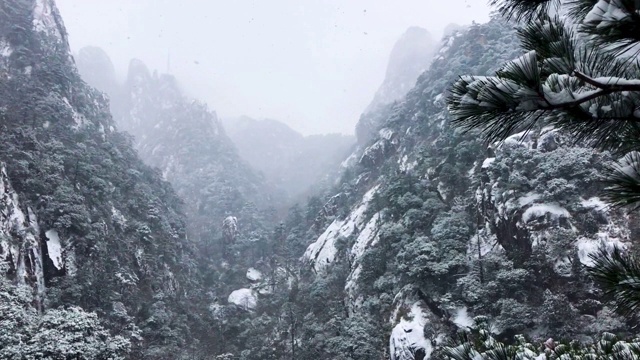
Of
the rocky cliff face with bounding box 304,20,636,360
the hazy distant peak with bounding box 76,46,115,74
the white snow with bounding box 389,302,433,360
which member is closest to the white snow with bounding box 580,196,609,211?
the rocky cliff face with bounding box 304,20,636,360

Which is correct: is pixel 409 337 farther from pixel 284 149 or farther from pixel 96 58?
pixel 96 58

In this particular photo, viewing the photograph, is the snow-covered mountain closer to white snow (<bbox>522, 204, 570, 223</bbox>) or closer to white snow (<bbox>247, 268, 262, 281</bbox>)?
white snow (<bbox>247, 268, 262, 281</bbox>)

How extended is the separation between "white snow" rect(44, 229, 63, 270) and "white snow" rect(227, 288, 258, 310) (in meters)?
15.0

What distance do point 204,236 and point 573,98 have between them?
45051 millimetres

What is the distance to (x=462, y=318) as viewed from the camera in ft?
55.6

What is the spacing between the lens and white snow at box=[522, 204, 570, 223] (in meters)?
17.1

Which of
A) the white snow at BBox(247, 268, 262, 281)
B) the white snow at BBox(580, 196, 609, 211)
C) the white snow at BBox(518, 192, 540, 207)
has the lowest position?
the white snow at BBox(580, 196, 609, 211)

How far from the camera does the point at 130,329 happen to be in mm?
20078

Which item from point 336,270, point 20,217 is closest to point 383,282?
point 336,270

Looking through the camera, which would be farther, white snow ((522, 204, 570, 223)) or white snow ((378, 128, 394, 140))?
white snow ((378, 128, 394, 140))

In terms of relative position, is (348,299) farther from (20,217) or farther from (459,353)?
(459,353)

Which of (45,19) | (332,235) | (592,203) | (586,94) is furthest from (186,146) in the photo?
(586,94)

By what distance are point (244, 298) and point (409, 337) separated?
1866cm


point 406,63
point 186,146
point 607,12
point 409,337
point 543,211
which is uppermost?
point 406,63
